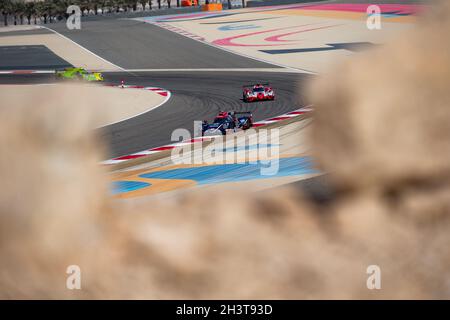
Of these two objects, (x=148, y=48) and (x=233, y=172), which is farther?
(x=148, y=48)

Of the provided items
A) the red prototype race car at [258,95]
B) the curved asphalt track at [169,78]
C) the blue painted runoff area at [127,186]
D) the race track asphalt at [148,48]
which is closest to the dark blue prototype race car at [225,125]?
A: the curved asphalt track at [169,78]

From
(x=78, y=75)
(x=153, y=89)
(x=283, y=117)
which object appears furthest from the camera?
(x=78, y=75)

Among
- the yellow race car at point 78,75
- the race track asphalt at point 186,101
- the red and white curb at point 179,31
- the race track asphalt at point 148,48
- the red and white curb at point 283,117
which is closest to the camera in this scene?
the race track asphalt at point 186,101

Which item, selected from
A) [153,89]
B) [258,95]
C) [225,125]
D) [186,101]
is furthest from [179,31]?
[225,125]

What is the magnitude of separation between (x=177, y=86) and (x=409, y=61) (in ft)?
104

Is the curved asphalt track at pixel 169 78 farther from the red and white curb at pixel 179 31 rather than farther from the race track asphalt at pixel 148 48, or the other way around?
the red and white curb at pixel 179 31

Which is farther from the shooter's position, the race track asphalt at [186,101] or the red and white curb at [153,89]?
the red and white curb at [153,89]

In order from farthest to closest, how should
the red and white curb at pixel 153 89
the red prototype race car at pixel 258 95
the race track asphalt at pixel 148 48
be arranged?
the race track asphalt at pixel 148 48 < the red and white curb at pixel 153 89 < the red prototype race car at pixel 258 95

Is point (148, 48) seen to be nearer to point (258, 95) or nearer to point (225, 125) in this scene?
point (258, 95)

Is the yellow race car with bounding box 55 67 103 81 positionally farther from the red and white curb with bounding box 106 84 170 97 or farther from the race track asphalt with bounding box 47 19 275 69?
the race track asphalt with bounding box 47 19 275 69

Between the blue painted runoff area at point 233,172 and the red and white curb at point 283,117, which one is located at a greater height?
the blue painted runoff area at point 233,172

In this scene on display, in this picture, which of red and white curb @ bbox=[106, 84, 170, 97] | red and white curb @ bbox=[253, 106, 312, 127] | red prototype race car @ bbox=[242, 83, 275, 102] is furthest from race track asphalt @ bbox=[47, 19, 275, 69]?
red and white curb @ bbox=[253, 106, 312, 127]

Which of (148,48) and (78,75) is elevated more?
(148,48)
